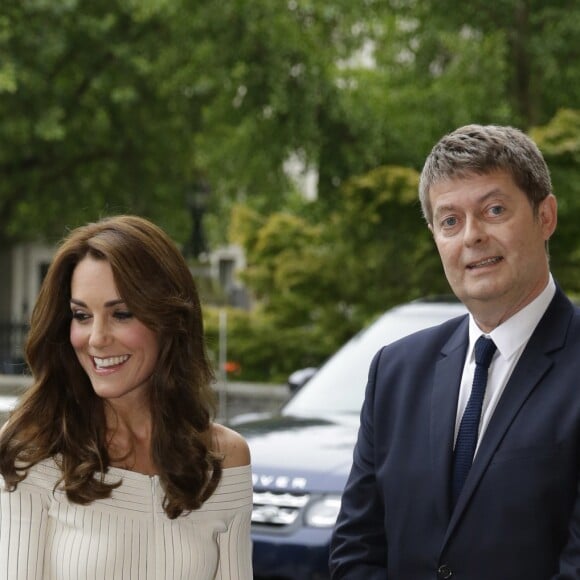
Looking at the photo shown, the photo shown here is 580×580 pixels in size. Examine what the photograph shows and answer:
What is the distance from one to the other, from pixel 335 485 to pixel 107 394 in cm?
295

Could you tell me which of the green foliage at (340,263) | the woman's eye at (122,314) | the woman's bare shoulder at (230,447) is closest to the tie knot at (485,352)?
the woman's bare shoulder at (230,447)

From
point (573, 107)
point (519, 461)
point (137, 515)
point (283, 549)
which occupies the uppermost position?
point (573, 107)

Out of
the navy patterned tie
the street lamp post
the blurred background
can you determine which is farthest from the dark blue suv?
the street lamp post

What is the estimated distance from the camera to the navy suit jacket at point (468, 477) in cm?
289

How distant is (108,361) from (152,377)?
17 centimetres

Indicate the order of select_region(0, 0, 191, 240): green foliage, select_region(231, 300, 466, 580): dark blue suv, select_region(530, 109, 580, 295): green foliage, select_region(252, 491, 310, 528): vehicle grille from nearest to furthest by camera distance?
select_region(231, 300, 466, 580): dark blue suv < select_region(252, 491, 310, 528): vehicle grille < select_region(530, 109, 580, 295): green foliage < select_region(0, 0, 191, 240): green foliage

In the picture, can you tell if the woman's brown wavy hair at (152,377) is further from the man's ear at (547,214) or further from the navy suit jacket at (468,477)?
the man's ear at (547,214)

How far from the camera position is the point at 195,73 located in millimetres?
18750

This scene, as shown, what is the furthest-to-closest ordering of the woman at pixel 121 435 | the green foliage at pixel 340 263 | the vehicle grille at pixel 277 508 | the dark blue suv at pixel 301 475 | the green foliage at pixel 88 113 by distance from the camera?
1. the green foliage at pixel 88 113
2. the green foliage at pixel 340 263
3. the vehicle grille at pixel 277 508
4. the dark blue suv at pixel 301 475
5. the woman at pixel 121 435

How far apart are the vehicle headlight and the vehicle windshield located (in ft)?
3.94

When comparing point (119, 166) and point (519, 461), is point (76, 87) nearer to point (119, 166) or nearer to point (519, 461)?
point (119, 166)

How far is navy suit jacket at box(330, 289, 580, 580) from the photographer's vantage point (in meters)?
2.89

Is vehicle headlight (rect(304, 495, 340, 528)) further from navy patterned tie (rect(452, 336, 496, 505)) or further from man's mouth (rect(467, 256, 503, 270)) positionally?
man's mouth (rect(467, 256, 503, 270))

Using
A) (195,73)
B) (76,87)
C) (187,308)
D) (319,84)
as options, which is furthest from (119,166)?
(187,308)
